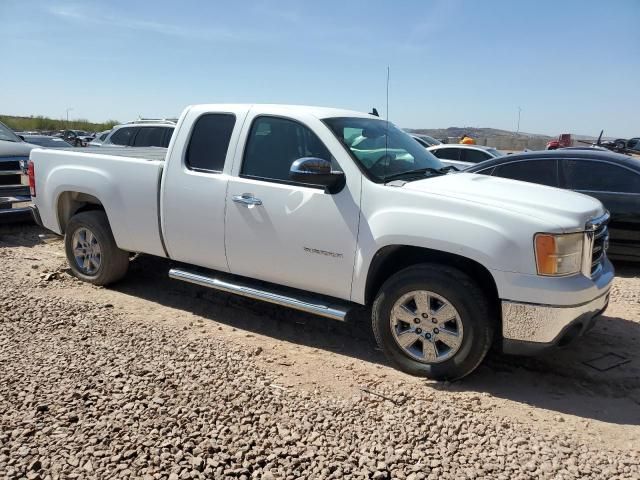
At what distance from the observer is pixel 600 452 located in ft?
10.2

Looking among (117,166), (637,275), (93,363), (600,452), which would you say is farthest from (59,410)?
(637,275)

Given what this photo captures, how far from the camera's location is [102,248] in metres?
5.75

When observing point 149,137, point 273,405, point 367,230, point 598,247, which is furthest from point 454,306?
point 149,137

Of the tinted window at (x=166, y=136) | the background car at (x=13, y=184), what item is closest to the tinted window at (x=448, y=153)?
the tinted window at (x=166, y=136)

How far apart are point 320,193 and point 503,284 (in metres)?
1.50

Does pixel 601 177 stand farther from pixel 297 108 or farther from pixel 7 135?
pixel 7 135

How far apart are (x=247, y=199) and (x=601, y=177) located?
506 cm

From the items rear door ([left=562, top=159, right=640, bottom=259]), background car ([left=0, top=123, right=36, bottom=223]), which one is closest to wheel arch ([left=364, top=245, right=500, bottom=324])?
rear door ([left=562, top=159, right=640, bottom=259])

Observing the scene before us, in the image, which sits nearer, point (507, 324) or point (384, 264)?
point (507, 324)

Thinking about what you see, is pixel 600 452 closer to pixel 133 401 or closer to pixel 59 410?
pixel 133 401

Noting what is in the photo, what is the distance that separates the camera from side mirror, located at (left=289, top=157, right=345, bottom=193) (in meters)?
4.02

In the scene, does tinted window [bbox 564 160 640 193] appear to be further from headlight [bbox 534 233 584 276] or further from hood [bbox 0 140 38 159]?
hood [bbox 0 140 38 159]

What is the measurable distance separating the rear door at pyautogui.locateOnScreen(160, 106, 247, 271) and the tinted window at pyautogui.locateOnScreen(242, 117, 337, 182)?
18 centimetres

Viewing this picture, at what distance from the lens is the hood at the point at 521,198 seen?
365cm
